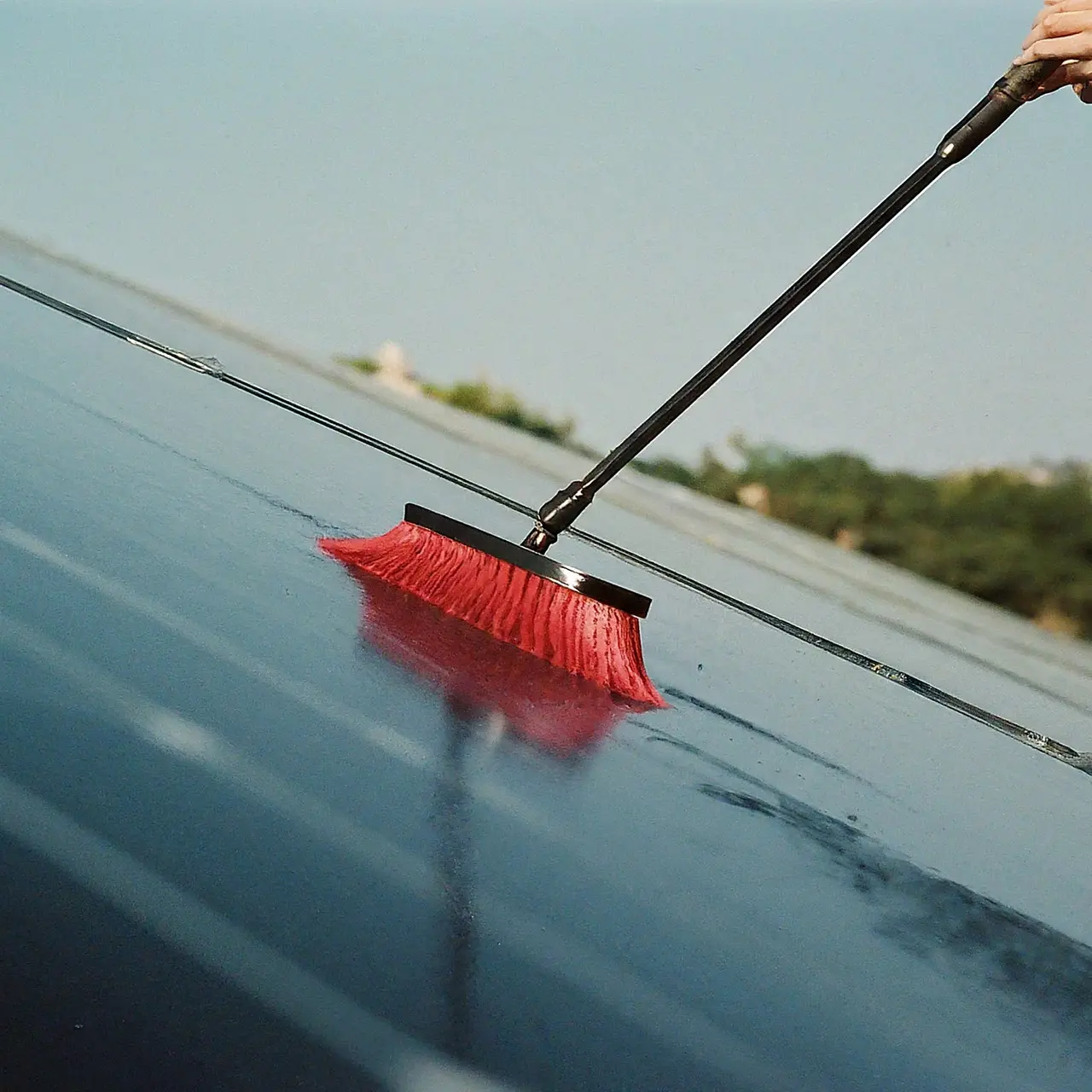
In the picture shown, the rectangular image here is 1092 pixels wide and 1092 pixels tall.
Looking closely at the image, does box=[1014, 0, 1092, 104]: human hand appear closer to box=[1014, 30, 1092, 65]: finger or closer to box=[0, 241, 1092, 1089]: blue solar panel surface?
box=[1014, 30, 1092, 65]: finger

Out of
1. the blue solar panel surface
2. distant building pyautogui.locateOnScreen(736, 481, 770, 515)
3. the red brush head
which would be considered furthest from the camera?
distant building pyautogui.locateOnScreen(736, 481, 770, 515)

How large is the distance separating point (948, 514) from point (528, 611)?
12.2 meters

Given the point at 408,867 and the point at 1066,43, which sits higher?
the point at 1066,43

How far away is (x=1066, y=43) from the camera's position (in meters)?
1.27

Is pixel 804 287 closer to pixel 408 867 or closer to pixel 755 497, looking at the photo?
pixel 408 867

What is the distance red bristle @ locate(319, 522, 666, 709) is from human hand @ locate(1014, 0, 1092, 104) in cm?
69

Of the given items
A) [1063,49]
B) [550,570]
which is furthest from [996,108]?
[550,570]

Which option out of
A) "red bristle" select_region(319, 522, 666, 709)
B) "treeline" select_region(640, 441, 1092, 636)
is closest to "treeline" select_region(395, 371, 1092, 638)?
"treeline" select_region(640, 441, 1092, 636)

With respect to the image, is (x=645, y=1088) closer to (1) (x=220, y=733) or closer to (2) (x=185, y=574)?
(1) (x=220, y=733)

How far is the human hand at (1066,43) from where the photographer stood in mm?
1251

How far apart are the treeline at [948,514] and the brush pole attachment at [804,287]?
10.5m

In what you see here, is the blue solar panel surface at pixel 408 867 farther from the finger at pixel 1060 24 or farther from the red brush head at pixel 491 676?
the finger at pixel 1060 24

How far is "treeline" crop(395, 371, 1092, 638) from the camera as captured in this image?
40.5 feet

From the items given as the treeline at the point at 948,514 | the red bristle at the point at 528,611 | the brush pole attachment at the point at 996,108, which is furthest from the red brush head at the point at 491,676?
the treeline at the point at 948,514
